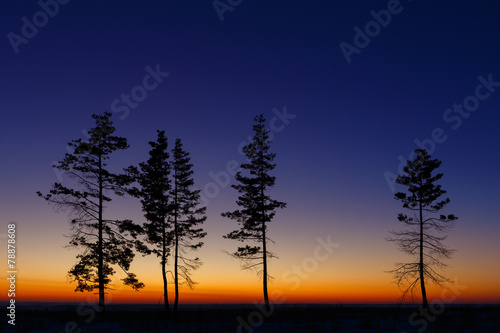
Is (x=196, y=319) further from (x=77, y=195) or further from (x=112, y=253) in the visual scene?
(x=77, y=195)

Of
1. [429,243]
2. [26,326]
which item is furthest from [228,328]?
[429,243]

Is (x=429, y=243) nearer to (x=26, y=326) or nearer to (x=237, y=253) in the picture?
(x=237, y=253)

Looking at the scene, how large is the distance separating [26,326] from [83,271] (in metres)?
7.49

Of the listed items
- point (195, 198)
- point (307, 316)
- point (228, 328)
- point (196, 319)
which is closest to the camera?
point (228, 328)

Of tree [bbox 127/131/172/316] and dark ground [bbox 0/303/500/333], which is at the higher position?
tree [bbox 127/131/172/316]

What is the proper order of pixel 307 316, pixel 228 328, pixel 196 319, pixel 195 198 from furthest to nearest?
pixel 195 198, pixel 196 319, pixel 307 316, pixel 228 328

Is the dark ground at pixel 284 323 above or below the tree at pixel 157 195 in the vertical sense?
below

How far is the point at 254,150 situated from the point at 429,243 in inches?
627

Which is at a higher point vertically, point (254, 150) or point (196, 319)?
point (254, 150)

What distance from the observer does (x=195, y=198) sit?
35.5 m

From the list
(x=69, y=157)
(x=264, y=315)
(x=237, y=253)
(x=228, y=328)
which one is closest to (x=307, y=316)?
(x=264, y=315)

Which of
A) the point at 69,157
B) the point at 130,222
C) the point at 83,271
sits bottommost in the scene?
the point at 83,271

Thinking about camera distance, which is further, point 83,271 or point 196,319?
point 83,271

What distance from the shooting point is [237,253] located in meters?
34.3
